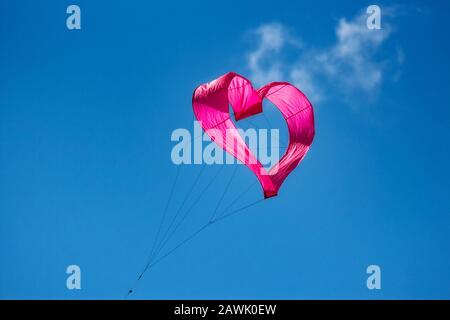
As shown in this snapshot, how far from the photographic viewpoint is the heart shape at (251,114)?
19.7m

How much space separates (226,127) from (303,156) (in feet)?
9.11

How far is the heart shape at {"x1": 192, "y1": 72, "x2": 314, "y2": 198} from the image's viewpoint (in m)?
19.7

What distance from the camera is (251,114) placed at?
68.7ft

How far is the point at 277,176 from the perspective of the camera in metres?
20.0
